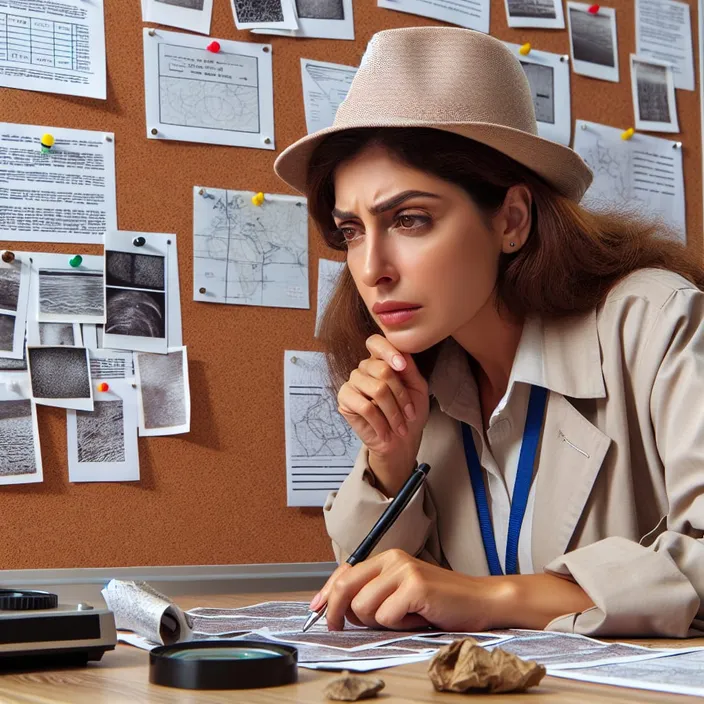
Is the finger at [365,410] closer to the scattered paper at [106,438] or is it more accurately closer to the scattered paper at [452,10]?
the scattered paper at [106,438]

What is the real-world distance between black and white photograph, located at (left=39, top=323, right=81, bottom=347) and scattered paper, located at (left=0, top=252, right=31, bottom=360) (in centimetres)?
2

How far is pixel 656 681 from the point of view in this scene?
20.3 inches

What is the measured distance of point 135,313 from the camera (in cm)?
124

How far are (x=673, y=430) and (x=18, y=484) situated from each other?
729mm

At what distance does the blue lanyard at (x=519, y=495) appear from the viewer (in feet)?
3.46

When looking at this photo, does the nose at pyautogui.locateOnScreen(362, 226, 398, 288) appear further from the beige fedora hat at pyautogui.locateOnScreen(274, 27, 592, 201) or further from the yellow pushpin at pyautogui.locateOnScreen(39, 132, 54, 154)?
the yellow pushpin at pyautogui.locateOnScreen(39, 132, 54, 154)

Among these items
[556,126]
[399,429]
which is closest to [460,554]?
[399,429]

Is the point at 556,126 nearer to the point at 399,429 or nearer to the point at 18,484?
the point at 399,429

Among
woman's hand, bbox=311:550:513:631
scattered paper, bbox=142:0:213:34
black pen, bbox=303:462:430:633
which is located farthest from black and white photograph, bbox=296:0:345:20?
woman's hand, bbox=311:550:513:631

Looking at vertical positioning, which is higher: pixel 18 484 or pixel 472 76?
pixel 472 76

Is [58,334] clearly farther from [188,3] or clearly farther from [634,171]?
[634,171]

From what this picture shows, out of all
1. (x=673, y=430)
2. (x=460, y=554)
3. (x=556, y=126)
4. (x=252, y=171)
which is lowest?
(x=460, y=554)

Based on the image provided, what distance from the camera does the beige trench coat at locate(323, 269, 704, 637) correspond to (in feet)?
2.58

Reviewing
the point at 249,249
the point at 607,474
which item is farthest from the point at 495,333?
the point at 249,249
